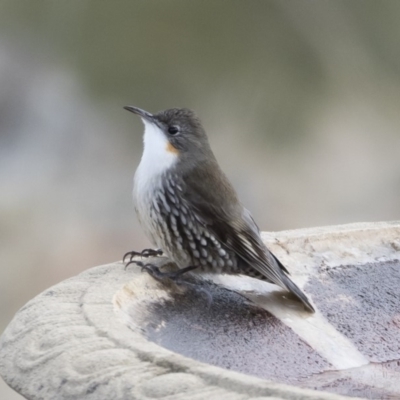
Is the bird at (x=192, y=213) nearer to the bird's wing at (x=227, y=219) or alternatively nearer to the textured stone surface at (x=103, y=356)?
the bird's wing at (x=227, y=219)

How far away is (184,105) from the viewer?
6781 mm

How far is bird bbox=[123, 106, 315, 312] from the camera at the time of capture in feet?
9.73

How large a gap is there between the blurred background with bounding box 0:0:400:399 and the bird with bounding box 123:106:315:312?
8.67 feet

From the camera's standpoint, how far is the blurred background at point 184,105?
6.12 m

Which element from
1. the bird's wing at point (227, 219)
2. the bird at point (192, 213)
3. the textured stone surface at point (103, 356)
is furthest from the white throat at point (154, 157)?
the textured stone surface at point (103, 356)

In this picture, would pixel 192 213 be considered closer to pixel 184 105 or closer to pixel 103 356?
pixel 103 356

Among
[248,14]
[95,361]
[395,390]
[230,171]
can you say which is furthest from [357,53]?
[95,361]

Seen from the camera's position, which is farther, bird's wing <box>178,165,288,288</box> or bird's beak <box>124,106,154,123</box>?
bird's beak <box>124,106,154,123</box>

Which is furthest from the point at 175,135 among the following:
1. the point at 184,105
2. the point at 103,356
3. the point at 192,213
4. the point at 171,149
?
the point at 184,105

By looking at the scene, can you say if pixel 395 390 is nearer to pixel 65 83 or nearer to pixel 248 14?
pixel 65 83

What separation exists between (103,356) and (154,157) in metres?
1.31

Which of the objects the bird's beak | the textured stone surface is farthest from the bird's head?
the textured stone surface

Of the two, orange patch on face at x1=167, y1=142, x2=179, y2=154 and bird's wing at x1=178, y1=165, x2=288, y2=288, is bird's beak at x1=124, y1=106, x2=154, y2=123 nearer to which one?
orange patch on face at x1=167, y1=142, x2=179, y2=154

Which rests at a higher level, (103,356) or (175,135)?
(175,135)
